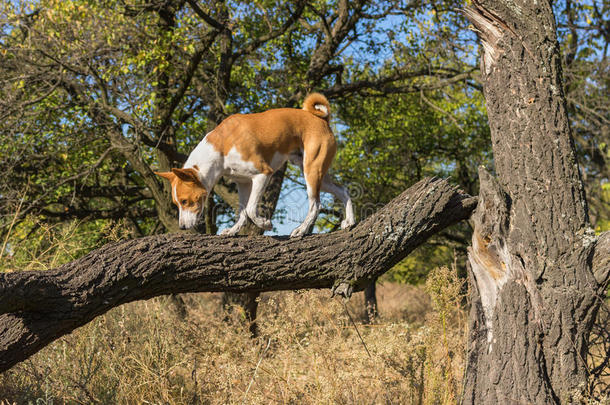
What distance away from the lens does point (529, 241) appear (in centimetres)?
465

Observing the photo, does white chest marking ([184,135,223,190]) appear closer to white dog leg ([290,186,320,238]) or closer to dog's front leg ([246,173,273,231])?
dog's front leg ([246,173,273,231])

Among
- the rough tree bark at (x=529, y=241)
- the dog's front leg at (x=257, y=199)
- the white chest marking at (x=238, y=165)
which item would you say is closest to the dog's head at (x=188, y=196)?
the white chest marking at (x=238, y=165)

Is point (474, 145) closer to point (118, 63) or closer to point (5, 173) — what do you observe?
point (118, 63)

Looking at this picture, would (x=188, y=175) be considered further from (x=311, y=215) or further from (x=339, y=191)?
(x=339, y=191)

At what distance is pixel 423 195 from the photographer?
4918 mm

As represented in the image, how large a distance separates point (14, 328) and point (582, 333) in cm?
427

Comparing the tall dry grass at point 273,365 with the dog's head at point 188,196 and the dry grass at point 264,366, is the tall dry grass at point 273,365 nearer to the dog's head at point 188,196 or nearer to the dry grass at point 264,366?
the dry grass at point 264,366

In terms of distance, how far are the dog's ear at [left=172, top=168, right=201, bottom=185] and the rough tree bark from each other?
2.41 m

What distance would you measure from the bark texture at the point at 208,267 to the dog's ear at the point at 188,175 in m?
0.57

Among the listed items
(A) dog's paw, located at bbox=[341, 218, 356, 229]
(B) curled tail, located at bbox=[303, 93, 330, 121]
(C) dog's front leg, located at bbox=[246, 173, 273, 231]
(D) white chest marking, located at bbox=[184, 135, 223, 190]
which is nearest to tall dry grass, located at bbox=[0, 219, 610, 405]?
(A) dog's paw, located at bbox=[341, 218, 356, 229]

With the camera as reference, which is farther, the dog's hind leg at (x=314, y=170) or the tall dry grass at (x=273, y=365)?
the dog's hind leg at (x=314, y=170)

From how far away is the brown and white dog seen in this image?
4.75m

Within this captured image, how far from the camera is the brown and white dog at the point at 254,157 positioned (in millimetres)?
4746

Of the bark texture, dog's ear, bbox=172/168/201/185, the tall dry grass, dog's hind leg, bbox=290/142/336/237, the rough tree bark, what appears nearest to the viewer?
the bark texture
